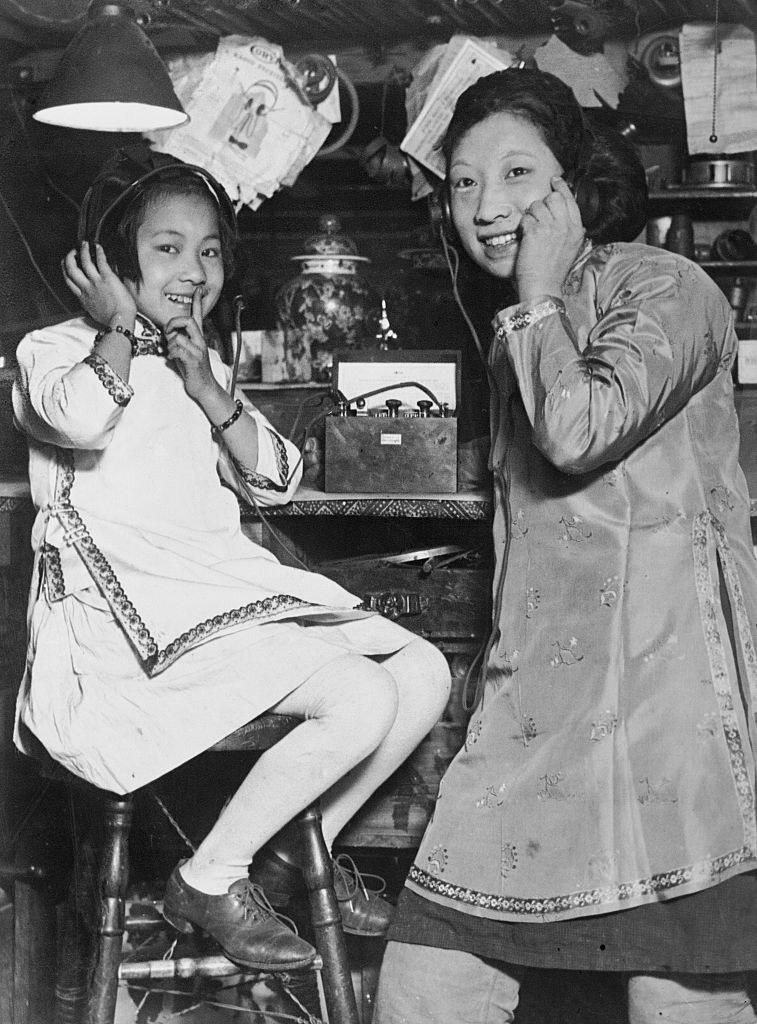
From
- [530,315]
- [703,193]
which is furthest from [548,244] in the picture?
[703,193]

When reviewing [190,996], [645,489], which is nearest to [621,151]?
[645,489]

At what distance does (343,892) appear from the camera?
206cm

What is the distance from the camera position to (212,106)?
256cm

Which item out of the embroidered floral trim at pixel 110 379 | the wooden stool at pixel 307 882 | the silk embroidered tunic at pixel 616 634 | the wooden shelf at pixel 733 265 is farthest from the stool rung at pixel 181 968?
the wooden shelf at pixel 733 265

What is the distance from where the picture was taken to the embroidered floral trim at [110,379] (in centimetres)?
184

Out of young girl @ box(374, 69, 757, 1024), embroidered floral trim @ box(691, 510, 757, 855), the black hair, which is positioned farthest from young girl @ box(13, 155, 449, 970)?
embroidered floral trim @ box(691, 510, 757, 855)

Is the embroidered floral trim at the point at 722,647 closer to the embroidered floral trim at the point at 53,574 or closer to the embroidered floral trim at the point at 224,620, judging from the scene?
the embroidered floral trim at the point at 224,620

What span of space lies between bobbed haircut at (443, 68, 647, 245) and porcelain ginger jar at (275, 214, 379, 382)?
62 centimetres

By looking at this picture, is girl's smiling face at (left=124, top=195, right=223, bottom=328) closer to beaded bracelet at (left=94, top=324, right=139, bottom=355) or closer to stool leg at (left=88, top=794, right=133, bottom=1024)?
beaded bracelet at (left=94, top=324, right=139, bottom=355)

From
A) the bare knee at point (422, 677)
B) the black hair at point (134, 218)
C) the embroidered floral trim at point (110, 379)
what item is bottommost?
the bare knee at point (422, 677)

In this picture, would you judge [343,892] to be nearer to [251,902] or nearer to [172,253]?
[251,902]

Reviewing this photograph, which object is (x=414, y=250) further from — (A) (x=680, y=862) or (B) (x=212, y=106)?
(A) (x=680, y=862)

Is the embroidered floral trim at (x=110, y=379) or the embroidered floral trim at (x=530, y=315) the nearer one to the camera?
the embroidered floral trim at (x=530, y=315)

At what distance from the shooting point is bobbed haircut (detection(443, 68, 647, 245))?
1.86m
